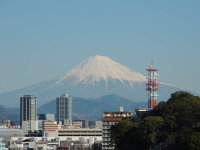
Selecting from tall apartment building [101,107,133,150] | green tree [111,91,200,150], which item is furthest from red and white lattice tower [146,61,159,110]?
green tree [111,91,200,150]

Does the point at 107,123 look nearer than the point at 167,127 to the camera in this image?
No

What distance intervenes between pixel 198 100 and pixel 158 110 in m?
7.65

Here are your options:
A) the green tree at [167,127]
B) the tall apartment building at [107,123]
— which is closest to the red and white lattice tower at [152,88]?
the tall apartment building at [107,123]

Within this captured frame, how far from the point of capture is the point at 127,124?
130625 mm

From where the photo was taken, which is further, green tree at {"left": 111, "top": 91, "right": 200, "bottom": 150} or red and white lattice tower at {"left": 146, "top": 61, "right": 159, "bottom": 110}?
red and white lattice tower at {"left": 146, "top": 61, "right": 159, "bottom": 110}

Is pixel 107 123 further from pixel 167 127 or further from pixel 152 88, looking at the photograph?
pixel 167 127

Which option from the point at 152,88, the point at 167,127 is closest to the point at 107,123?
the point at 152,88

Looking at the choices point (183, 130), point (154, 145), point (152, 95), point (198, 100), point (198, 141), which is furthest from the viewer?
point (152, 95)

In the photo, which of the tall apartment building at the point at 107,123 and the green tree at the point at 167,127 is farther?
the tall apartment building at the point at 107,123

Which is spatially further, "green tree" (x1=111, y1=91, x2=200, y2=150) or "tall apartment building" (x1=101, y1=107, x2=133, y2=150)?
"tall apartment building" (x1=101, y1=107, x2=133, y2=150)

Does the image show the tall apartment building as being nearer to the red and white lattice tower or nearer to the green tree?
the red and white lattice tower

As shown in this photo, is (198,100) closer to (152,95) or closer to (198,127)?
(198,127)

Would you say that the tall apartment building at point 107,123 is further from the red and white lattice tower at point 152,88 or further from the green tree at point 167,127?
the green tree at point 167,127

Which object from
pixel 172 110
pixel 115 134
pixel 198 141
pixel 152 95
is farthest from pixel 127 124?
pixel 152 95
